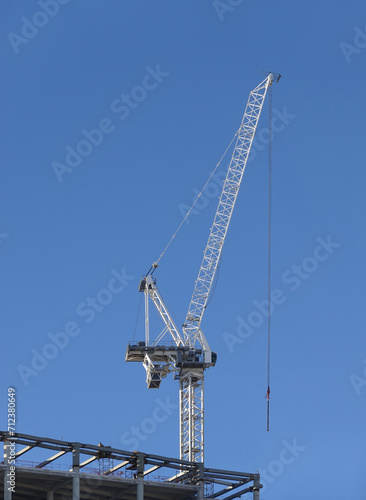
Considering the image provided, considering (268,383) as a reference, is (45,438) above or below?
below

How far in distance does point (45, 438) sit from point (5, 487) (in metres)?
6.09

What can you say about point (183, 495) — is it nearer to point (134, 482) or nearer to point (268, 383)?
point (134, 482)

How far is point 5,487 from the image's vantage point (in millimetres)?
129375

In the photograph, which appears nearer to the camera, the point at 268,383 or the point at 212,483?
the point at 212,483

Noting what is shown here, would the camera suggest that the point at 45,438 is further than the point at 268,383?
No

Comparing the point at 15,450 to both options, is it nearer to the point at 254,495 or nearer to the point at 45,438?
the point at 45,438

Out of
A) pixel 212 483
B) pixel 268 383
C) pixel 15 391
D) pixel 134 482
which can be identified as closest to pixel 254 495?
pixel 212 483

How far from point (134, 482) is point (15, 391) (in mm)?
22928

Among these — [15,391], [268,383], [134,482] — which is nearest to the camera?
[15,391]

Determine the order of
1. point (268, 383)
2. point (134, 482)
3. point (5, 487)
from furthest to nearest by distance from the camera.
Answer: point (268, 383)
point (134, 482)
point (5, 487)

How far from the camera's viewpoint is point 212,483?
476 feet

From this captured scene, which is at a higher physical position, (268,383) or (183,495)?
(268,383)

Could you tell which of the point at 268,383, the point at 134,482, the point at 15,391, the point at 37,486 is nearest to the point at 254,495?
the point at 134,482

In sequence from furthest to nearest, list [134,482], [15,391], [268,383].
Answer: [268,383]
[134,482]
[15,391]
